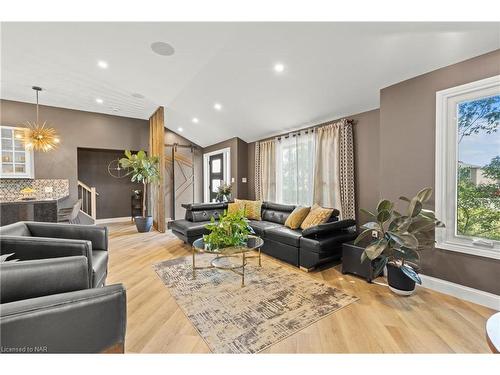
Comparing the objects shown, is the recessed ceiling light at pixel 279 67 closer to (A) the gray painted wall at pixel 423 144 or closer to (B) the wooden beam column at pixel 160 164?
(A) the gray painted wall at pixel 423 144

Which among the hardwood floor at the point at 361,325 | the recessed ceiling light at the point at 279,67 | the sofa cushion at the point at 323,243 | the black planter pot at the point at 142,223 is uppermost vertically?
the recessed ceiling light at the point at 279,67

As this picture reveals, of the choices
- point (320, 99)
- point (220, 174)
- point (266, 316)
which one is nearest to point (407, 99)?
point (320, 99)

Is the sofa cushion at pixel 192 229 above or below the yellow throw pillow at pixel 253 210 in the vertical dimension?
below

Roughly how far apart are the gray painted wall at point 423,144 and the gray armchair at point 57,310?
3.16 metres

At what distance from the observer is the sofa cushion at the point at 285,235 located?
Answer: 3282 mm

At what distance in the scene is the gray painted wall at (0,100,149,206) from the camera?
513 centimetres

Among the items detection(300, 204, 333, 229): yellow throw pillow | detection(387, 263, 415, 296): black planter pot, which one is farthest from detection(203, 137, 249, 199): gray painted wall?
detection(387, 263, 415, 296): black planter pot

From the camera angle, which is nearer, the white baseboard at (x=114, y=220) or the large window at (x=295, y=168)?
the large window at (x=295, y=168)

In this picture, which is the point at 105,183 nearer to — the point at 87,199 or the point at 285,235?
the point at 87,199

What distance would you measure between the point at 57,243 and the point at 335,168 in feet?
12.5

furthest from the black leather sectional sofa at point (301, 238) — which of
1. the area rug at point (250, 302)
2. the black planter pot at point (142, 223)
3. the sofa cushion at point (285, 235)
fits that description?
the black planter pot at point (142, 223)

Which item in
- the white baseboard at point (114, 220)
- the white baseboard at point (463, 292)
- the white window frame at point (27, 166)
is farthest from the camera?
the white baseboard at point (114, 220)

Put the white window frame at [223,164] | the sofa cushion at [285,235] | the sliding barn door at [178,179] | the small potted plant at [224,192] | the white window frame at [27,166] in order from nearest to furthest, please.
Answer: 1. the sofa cushion at [285,235]
2. the white window frame at [27,166]
3. the small potted plant at [224,192]
4. the white window frame at [223,164]
5. the sliding barn door at [178,179]

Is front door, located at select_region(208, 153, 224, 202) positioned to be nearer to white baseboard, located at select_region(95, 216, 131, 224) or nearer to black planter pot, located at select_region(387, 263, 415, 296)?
white baseboard, located at select_region(95, 216, 131, 224)
